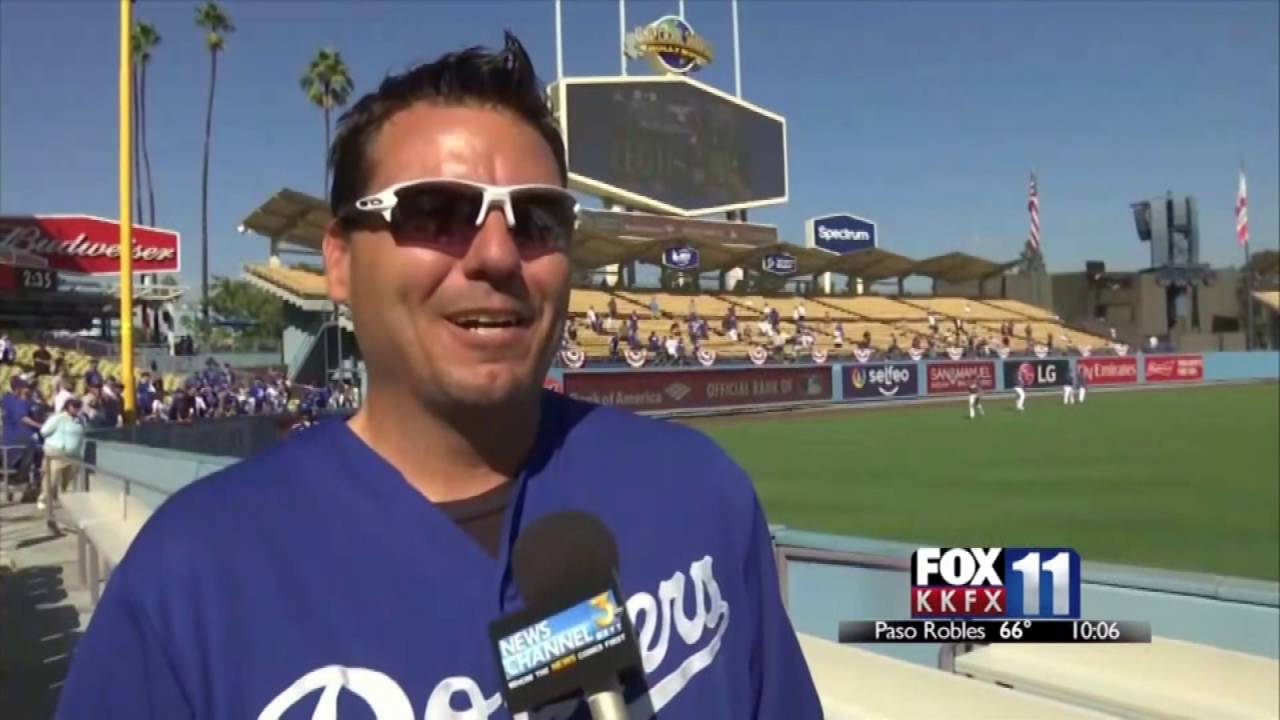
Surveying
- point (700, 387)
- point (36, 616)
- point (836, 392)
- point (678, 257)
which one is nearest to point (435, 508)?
point (36, 616)

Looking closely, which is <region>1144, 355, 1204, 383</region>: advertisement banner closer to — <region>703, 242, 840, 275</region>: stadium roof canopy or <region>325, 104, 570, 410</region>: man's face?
<region>703, 242, 840, 275</region>: stadium roof canopy

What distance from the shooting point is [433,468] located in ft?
5.33

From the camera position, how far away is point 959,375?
4144 centimetres

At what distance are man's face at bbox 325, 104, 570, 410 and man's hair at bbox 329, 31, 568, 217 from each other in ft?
0.05

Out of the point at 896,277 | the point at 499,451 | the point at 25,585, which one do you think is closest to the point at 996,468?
the point at 25,585

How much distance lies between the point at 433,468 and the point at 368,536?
0.17 m

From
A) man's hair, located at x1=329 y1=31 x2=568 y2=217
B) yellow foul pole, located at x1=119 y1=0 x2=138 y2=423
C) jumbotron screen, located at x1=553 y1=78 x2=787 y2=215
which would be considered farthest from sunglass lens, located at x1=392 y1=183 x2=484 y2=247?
jumbotron screen, located at x1=553 y1=78 x2=787 y2=215

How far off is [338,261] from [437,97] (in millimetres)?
338

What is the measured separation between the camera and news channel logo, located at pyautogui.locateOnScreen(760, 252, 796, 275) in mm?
48062

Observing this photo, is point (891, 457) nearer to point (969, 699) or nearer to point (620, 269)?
point (969, 699)

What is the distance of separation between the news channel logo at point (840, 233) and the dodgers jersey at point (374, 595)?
199 feet

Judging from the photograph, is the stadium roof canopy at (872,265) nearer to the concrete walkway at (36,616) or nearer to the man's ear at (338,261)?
the concrete walkway at (36,616)

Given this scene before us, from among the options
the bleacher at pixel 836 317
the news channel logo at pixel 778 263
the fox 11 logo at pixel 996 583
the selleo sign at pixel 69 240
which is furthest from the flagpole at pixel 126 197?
the news channel logo at pixel 778 263

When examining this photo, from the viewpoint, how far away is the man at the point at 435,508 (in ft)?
4.48
